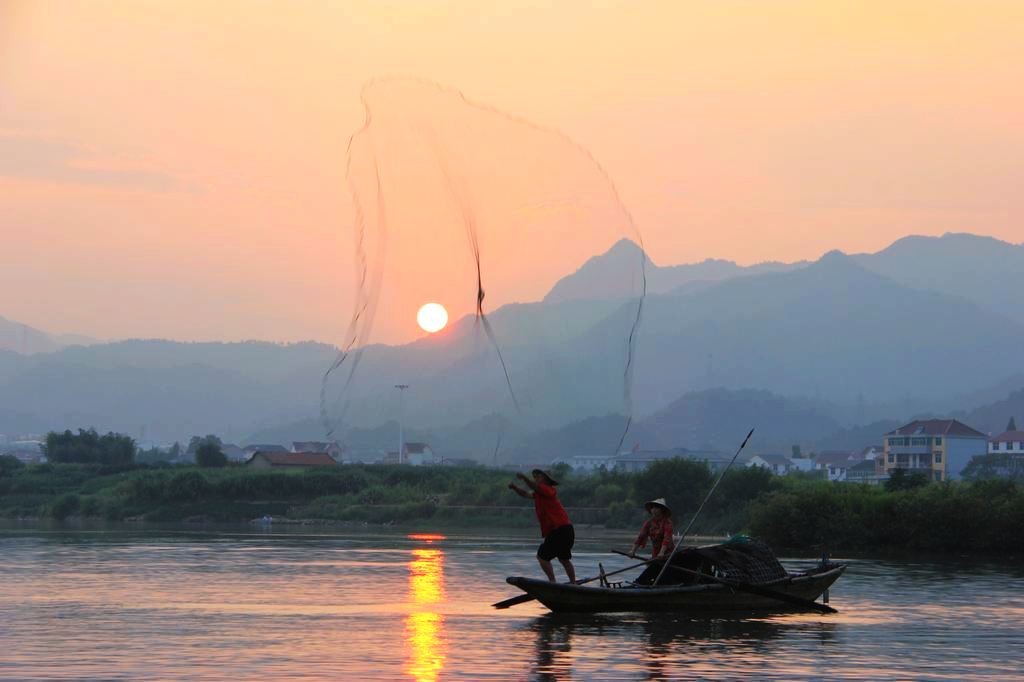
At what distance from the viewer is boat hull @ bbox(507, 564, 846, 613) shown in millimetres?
29750

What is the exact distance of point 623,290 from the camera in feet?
195

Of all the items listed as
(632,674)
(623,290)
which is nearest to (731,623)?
(632,674)

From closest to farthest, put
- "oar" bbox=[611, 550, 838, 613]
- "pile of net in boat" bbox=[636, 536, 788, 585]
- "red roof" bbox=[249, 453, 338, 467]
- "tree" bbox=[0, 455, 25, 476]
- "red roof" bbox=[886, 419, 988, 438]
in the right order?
"oar" bbox=[611, 550, 838, 613]
"pile of net in boat" bbox=[636, 536, 788, 585]
"tree" bbox=[0, 455, 25, 476]
"red roof" bbox=[249, 453, 338, 467]
"red roof" bbox=[886, 419, 988, 438]

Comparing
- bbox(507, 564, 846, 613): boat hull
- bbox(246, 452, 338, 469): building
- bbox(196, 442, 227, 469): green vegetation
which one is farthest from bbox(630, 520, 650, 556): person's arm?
bbox(246, 452, 338, 469): building

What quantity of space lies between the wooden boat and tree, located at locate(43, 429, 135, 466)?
476 feet

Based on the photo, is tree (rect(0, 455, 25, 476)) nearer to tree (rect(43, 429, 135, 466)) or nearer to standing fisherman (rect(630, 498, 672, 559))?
tree (rect(43, 429, 135, 466))

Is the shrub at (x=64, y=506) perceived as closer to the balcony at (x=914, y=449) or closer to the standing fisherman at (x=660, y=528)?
the standing fisherman at (x=660, y=528)

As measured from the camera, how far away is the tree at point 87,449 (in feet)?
565

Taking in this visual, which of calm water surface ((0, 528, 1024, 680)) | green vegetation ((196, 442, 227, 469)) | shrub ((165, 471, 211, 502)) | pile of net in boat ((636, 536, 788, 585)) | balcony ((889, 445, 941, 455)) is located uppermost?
balcony ((889, 445, 941, 455))

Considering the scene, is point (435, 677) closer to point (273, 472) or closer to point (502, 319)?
point (502, 319)

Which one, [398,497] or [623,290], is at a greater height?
[623,290]

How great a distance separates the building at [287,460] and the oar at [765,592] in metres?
127

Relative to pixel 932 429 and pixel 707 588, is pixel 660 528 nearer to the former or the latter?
pixel 707 588

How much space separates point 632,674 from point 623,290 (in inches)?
1488
